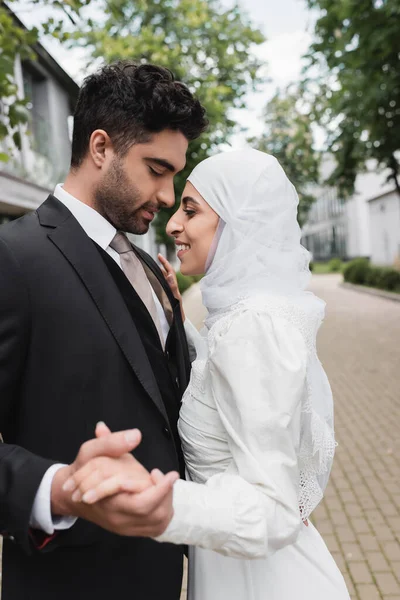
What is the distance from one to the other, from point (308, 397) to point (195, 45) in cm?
2299

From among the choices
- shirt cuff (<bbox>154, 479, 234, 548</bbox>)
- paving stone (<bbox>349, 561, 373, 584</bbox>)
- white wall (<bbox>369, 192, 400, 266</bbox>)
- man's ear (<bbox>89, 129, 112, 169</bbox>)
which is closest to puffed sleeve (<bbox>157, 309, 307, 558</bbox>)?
shirt cuff (<bbox>154, 479, 234, 548</bbox>)

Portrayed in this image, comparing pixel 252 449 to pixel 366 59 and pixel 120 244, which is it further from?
pixel 366 59

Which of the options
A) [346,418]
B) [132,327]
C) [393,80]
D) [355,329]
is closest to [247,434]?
[132,327]

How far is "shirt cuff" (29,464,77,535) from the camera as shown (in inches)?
50.0

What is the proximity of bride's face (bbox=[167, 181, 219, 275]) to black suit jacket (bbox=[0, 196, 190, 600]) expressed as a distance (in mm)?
331

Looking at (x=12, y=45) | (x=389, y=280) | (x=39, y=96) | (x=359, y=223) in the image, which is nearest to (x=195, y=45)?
(x=39, y=96)

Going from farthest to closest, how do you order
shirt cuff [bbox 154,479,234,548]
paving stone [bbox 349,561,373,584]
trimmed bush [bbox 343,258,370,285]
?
trimmed bush [bbox 343,258,370,285] → paving stone [bbox 349,561,373,584] → shirt cuff [bbox 154,479,234,548]

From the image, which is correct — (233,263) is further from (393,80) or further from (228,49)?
(228,49)

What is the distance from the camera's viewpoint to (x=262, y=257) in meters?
1.81

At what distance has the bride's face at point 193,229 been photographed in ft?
6.23

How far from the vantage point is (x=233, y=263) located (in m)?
1.81

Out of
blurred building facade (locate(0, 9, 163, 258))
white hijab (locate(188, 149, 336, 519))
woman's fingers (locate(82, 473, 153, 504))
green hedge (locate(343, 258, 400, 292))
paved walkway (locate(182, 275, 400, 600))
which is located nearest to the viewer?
woman's fingers (locate(82, 473, 153, 504))

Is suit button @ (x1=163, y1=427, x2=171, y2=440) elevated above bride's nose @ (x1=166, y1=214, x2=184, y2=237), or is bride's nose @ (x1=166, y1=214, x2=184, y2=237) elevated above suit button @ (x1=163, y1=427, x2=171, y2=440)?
bride's nose @ (x1=166, y1=214, x2=184, y2=237)

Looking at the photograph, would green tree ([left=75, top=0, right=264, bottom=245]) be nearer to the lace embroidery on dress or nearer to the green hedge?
the green hedge
